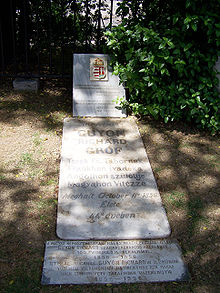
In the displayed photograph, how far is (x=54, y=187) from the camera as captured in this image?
336 centimetres

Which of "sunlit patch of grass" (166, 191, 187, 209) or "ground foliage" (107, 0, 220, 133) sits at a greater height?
"ground foliage" (107, 0, 220, 133)

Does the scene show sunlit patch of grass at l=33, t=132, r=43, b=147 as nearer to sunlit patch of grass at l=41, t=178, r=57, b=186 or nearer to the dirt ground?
the dirt ground

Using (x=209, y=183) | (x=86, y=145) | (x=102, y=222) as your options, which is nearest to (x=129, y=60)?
(x=86, y=145)

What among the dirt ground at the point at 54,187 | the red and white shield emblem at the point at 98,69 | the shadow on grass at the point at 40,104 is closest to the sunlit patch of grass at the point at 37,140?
the dirt ground at the point at 54,187

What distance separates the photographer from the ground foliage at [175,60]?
391 centimetres

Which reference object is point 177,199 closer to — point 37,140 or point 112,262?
point 112,262

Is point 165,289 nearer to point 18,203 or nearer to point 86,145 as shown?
point 18,203

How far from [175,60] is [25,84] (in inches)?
90.9

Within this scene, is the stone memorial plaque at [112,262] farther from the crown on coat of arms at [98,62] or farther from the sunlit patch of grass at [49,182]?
the crown on coat of arms at [98,62]

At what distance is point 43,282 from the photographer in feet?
7.98

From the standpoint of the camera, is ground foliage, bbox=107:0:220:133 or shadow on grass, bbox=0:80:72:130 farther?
shadow on grass, bbox=0:80:72:130

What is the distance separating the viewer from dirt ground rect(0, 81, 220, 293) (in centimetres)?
254

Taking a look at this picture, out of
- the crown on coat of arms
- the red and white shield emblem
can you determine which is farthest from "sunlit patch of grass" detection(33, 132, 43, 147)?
the crown on coat of arms

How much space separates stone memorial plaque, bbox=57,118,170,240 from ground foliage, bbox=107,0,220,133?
567 millimetres
